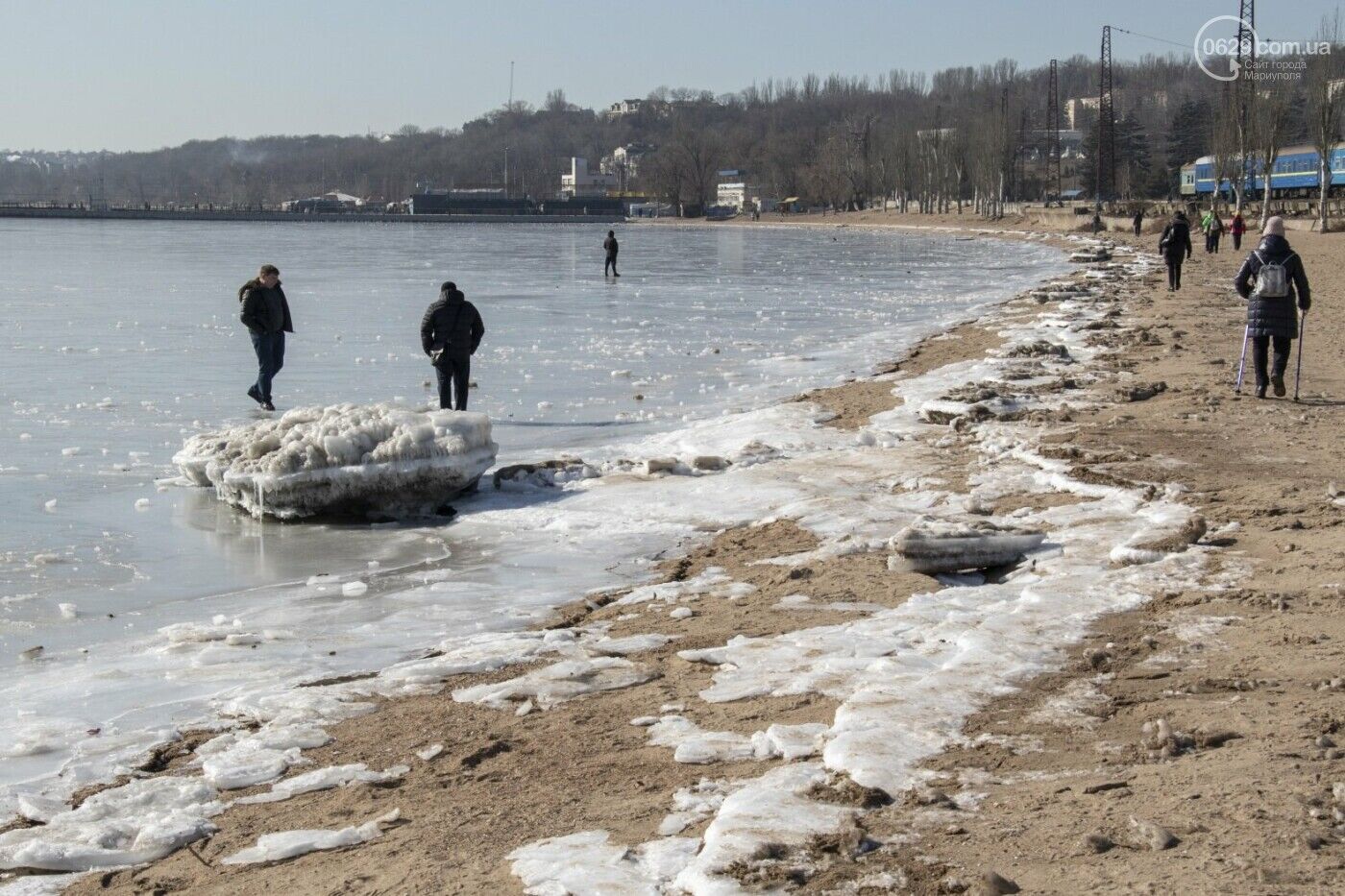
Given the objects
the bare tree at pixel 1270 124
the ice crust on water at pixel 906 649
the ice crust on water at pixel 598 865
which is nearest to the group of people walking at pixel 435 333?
the ice crust on water at pixel 906 649

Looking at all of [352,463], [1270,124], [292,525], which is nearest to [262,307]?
[352,463]

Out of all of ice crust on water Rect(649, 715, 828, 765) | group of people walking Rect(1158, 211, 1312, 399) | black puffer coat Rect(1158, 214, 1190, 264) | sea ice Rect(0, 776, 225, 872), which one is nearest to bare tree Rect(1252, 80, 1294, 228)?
black puffer coat Rect(1158, 214, 1190, 264)

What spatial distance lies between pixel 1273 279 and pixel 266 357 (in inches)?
388

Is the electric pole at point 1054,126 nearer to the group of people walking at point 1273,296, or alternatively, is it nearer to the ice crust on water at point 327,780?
the group of people walking at point 1273,296

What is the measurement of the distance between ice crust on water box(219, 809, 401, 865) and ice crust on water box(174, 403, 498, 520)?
18.8 feet

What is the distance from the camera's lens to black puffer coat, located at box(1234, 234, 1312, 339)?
12867mm

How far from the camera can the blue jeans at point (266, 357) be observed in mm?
15094

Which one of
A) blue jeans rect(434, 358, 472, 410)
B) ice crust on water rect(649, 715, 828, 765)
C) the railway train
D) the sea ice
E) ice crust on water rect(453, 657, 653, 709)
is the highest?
the railway train

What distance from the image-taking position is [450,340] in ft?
45.3

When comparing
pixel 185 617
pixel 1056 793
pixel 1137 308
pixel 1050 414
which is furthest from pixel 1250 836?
pixel 1137 308

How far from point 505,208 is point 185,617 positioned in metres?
174

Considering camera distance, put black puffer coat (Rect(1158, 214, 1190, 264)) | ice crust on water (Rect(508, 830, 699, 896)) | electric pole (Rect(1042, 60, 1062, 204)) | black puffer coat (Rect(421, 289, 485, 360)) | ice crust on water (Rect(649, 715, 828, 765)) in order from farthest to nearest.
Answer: electric pole (Rect(1042, 60, 1062, 204)) < black puffer coat (Rect(1158, 214, 1190, 264)) < black puffer coat (Rect(421, 289, 485, 360)) < ice crust on water (Rect(649, 715, 828, 765)) < ice crust on water (Rect(508, 830, 699, 896))

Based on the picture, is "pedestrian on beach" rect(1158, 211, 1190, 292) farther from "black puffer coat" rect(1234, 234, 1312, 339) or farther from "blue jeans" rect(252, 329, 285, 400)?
"blue jeans" rect(252, 329, 285, 400)

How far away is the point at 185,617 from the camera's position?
25.9ft
